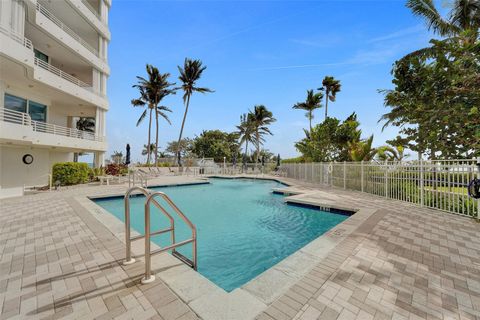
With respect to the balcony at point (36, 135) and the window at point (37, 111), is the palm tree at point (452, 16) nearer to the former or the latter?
the balcony at point (36, 135)

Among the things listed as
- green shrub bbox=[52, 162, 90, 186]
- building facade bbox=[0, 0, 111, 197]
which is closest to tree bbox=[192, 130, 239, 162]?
building facade bbox=[0, 0, 111, 197]

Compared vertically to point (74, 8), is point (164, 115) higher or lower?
lower

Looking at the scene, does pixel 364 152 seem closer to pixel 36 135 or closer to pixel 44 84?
pixel 36 135

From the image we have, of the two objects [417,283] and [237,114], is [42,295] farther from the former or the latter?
[237,114]

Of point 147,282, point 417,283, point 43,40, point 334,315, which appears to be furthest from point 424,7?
point 43,40

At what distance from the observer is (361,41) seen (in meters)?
11.0

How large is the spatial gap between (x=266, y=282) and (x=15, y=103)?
54.4ft

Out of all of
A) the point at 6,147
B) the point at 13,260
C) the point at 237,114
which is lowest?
the point at 13,260

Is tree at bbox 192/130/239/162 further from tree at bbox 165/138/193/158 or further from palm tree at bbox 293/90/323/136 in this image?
palm tree at bbox 293/90/323/136

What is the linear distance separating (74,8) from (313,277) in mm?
19904

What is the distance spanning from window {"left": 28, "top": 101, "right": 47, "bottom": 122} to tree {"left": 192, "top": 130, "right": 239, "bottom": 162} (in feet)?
89.2

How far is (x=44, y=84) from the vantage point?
11.1 m

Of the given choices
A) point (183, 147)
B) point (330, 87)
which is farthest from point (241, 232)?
point (183, 147)

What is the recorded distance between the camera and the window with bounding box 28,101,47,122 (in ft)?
40.1
